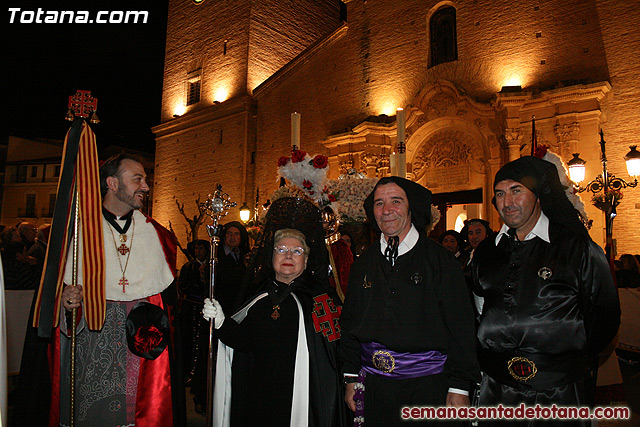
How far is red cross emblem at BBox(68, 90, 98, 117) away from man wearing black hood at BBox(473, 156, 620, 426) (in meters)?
2.95

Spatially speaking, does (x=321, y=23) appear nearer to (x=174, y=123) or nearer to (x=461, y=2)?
(x=174, y=123)

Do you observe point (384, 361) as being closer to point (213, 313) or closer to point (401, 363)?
point (401, 363)

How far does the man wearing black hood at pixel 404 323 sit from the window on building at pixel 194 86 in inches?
779

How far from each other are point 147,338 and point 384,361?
1817 mm

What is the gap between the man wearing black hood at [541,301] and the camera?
261 cm

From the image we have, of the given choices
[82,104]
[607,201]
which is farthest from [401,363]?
[607,201]

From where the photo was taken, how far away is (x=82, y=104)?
3242 mm

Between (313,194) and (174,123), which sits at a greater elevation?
(174,123)

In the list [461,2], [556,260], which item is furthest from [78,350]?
[461,2]

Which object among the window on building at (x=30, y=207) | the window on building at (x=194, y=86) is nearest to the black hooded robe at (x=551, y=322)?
the window on building at (x=194, y=86)

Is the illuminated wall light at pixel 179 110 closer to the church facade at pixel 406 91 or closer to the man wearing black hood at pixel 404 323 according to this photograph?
the church facade at pixel 406 91

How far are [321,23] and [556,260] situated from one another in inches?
896

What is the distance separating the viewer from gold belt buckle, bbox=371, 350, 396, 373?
102 inches

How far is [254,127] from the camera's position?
1861cm
